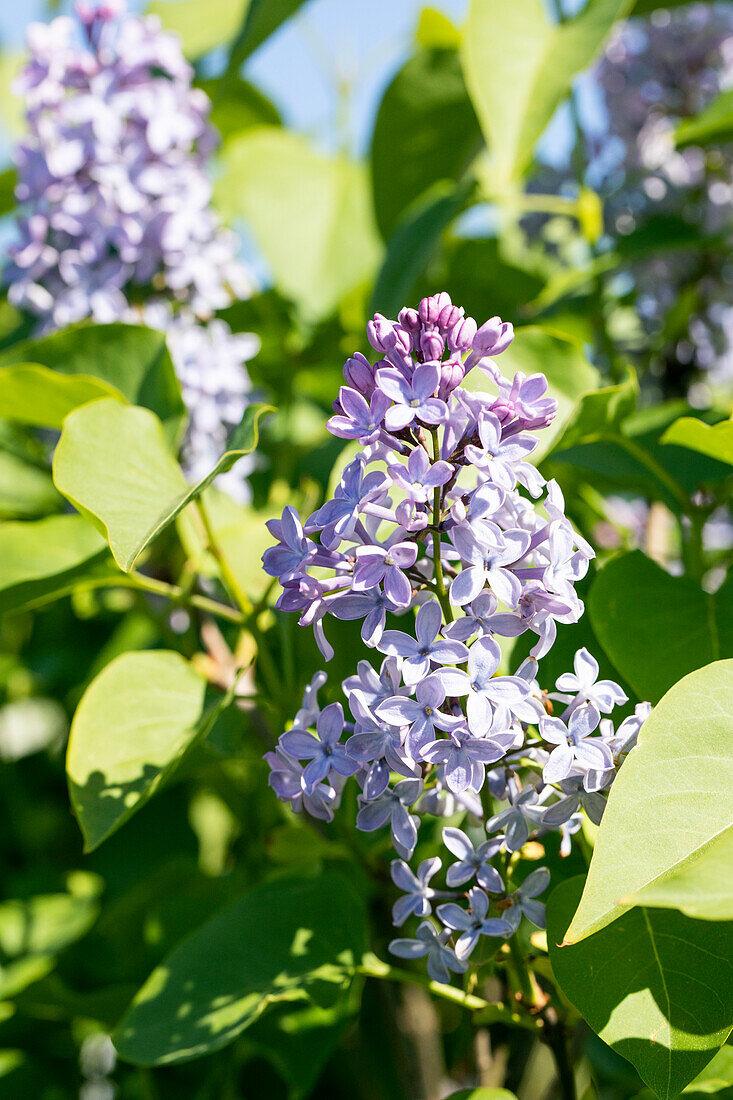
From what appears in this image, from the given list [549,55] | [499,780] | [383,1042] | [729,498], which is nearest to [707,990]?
[499,780]

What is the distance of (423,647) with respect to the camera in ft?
1.73

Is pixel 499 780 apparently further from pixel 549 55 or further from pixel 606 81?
pixel 606 81

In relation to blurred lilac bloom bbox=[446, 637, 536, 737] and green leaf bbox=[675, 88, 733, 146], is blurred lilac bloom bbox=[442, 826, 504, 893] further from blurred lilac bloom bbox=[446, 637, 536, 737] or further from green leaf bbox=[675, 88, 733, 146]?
green leaf bbox=[675, 88, 733, 146]

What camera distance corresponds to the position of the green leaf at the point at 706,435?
70cm

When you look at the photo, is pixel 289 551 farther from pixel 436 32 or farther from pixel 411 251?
pixel 436 32

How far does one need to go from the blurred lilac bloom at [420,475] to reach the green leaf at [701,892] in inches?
9.0

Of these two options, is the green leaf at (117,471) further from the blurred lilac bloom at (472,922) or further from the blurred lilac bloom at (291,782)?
the blurred lilac bloom at (472,922)

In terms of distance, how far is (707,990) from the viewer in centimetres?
54

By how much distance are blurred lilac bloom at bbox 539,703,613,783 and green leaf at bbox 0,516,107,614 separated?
1.47 feet

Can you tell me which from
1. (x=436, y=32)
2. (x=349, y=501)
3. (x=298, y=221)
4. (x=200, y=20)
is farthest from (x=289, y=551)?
(x=200, y=20)

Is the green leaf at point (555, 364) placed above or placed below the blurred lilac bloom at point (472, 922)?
above

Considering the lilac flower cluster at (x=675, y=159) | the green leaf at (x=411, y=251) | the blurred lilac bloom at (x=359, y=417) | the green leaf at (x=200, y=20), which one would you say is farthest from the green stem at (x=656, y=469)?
the green leaf at (x=200, y=20)

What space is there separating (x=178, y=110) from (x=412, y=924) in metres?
1.03

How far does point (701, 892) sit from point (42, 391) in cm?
66
